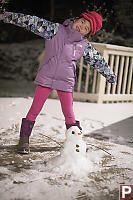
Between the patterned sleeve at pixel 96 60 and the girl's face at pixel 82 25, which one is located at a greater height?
the girl's face at pixel 82 25

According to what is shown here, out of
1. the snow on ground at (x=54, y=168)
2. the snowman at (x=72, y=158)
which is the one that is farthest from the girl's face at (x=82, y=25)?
the snow on ground at (x=54, y=168)

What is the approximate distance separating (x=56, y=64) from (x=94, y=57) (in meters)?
0.41

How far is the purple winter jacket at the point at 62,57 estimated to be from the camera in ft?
8.79

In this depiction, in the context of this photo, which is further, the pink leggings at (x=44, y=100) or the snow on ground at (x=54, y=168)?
the pink leggings at (x=44, y=100)

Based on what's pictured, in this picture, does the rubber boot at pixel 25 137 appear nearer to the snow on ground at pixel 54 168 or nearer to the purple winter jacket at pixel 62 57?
the snow on ground at pixel 54 168

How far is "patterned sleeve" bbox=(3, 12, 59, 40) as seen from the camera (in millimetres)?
2641

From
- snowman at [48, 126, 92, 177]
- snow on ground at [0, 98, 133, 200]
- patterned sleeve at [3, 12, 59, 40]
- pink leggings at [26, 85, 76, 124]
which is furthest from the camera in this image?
pink leggings at [26, 85, 76, 124]

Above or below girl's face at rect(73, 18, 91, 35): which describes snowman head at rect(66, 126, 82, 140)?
below

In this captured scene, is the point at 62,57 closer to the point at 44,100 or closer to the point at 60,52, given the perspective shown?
the point at 60,52

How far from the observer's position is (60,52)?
269 cm

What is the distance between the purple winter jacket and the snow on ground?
27.9 inches

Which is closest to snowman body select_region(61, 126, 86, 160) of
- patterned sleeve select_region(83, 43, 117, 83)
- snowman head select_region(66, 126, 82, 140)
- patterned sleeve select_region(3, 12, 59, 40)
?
snowman head select_region(66, 126, 82, 140)

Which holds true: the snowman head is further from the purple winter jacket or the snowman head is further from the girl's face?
the girl's face

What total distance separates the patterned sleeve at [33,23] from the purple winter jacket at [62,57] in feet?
0.20
